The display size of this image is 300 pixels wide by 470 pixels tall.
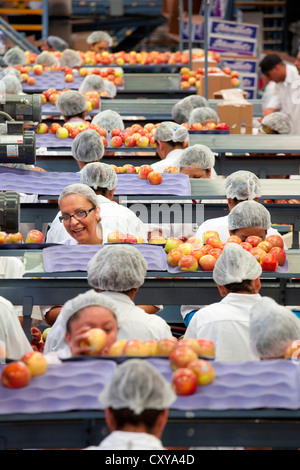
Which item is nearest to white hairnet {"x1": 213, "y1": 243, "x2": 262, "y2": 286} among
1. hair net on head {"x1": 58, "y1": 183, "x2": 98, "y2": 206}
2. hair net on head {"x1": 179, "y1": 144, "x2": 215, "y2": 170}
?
hair net on head {"x1": 58, "y1": 183, "x2": 98, "y2": 206}

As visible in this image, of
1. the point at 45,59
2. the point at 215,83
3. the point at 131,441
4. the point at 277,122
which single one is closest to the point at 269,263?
the point at 131,441

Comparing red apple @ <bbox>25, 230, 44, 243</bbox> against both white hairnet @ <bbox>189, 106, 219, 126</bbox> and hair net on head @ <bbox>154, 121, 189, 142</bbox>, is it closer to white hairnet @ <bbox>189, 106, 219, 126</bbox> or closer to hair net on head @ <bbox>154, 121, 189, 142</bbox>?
hair net on head @ <bbox>154, 121, 189, 142</bbox>

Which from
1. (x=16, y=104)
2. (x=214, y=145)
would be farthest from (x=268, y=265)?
(x=214, y=145)

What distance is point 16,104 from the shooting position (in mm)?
6406

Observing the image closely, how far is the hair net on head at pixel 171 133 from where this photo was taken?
25.3 feet

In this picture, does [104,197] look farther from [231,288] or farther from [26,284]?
[231,288]

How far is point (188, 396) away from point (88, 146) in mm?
4006

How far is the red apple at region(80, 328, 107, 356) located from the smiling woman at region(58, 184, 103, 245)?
5.88 ft

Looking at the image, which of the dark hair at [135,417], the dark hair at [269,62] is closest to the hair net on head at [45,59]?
the dark hair at [269,62]

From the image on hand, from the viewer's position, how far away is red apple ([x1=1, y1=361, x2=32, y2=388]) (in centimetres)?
304

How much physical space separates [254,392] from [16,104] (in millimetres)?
4013

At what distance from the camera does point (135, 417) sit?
2.73m

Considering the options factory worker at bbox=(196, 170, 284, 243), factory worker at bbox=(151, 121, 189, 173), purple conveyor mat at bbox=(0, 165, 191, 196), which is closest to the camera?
factory worker at bbox=(196, 170, 284, 243)

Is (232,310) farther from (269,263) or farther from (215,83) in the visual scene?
(215,83)
